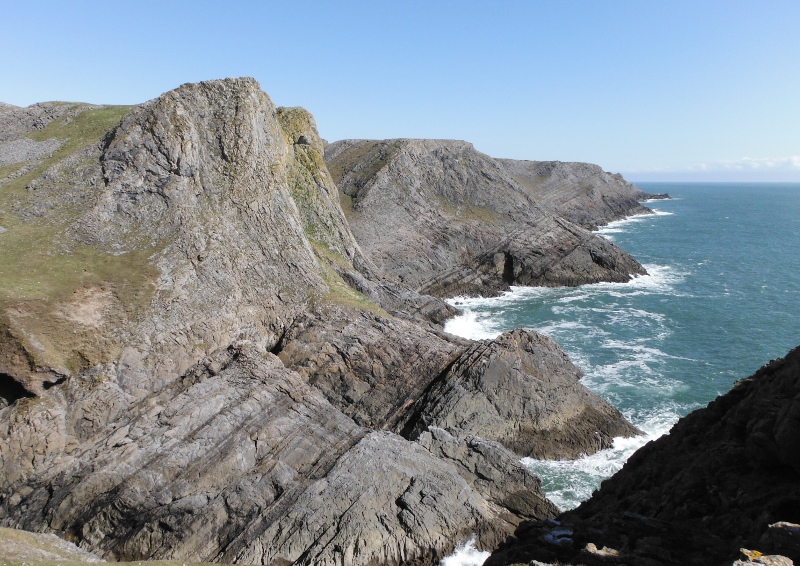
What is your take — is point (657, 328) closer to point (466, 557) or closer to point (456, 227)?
point (456, 227)

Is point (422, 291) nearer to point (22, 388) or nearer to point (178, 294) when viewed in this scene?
→ point (178, 294)

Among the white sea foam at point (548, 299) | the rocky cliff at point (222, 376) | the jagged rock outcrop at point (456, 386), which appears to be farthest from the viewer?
the white sea foam at point (548, 299)

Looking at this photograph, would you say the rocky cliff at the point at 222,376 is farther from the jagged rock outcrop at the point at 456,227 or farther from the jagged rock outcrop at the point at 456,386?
the jagged rock outcrop at the point at 456,227

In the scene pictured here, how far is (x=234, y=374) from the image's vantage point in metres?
33.5

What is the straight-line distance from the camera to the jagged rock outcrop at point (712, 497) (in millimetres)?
14773

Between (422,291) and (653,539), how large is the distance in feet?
198

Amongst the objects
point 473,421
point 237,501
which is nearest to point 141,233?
point 237,501

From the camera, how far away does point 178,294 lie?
3828 cm

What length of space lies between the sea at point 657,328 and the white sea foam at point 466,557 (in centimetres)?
5

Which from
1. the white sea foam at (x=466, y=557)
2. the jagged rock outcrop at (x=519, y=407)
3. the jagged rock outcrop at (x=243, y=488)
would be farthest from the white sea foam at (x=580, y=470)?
the white sea foam at (x=466, y=557)

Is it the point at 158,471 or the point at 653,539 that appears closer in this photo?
the point at 653,539

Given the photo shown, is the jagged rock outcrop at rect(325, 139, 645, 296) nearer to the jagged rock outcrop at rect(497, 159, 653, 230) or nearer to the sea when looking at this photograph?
the sea

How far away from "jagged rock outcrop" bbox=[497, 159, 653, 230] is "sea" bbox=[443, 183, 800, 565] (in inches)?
1349

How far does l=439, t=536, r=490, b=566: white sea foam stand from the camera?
24.7 m
